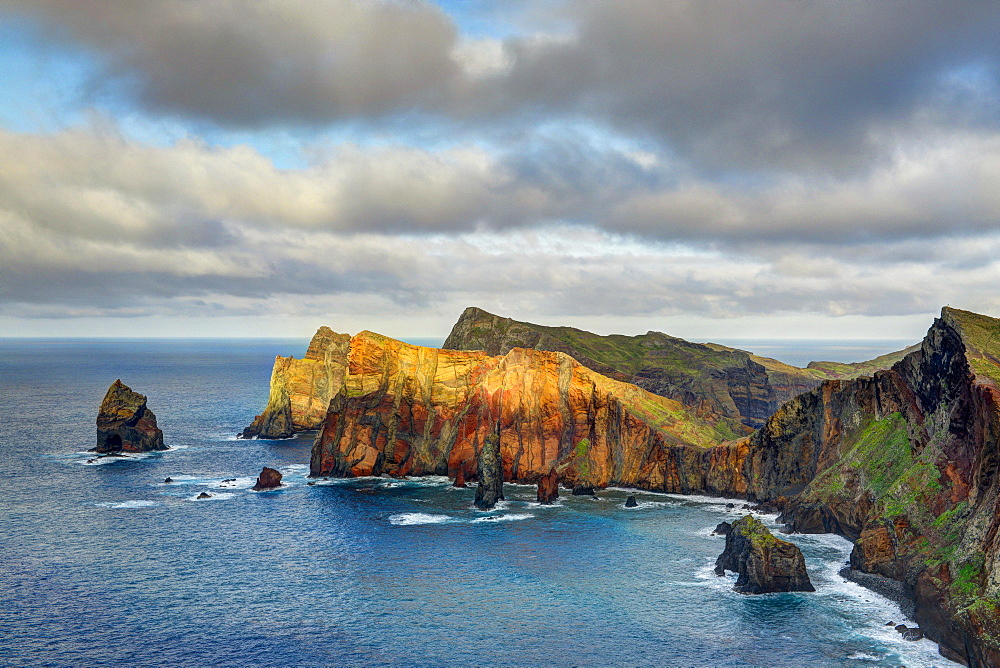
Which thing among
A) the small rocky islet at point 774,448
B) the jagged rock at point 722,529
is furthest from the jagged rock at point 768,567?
the jagged rock at point 722,529

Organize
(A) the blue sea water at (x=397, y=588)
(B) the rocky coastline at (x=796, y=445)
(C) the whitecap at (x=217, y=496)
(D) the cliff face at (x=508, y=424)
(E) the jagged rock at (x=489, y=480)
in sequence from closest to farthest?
(A) the blue sea water at (x=397, y=588), (B) the rocky coastline at (x=796, y=445), (E) the jagged rock at (x=489, y=480), (C) the whitecap at (x=217, y=496), (D) the cliff face at (x=508, y=424)

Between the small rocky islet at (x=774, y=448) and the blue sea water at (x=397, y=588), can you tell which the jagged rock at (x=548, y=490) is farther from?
the blue sea water at (x=397, y=588)

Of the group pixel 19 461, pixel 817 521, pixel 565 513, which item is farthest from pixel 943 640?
pixel 19 461

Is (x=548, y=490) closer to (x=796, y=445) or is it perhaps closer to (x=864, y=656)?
(x=796, y=445)

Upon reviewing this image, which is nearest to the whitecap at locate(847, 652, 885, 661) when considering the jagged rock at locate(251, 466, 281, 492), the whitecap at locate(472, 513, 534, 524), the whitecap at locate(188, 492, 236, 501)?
the whitecap at locate(472, 513, 534, 524)

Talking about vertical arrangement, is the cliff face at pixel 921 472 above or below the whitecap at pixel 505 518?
above

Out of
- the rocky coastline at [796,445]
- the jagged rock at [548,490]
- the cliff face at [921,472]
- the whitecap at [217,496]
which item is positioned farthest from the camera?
the jagged rock at [548,490]
